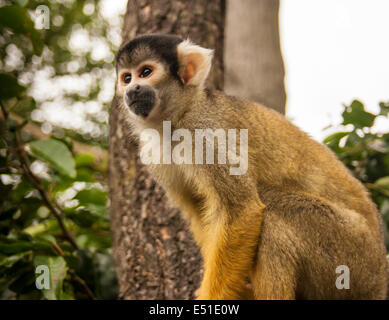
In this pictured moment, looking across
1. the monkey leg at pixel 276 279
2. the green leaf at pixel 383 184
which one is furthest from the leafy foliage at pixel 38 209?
the green leaf at pixel 383 184

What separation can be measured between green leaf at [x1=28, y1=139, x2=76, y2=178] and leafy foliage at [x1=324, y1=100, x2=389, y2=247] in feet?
7.92

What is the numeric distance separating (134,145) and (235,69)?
1352 mm

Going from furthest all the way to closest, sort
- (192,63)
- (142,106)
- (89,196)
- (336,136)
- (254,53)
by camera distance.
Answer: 1. (254,53)
2. (336,136)
3. (89,196)
4. (192,63)
5. (142,106)

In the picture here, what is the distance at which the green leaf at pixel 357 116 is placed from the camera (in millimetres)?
3207

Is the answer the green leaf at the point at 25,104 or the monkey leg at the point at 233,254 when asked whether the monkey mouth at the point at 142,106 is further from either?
the green leaf at the point at 25,104

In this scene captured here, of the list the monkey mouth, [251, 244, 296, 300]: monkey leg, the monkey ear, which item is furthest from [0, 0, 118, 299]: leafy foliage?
[251, 244, 296, 300]: monkey leg

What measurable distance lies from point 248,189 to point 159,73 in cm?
96

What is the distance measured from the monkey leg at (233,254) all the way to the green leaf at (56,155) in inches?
44.3

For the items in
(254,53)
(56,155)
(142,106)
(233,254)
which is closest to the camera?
(233,254)

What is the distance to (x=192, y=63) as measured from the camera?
8.06 feet

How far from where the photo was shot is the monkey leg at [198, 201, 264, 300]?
6.83ft

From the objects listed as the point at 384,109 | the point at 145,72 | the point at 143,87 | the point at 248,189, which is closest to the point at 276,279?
the point at 248,189

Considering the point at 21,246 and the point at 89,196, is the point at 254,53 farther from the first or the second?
the point at 21,246

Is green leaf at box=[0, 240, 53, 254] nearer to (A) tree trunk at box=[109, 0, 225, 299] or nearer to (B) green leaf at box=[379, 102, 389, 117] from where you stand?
(A) tree trunk at box=[109, 0, 225, 299]
